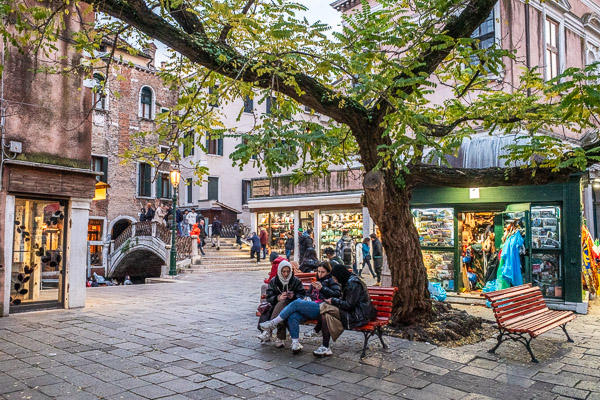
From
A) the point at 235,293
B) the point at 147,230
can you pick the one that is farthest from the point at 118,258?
the point at 235,293

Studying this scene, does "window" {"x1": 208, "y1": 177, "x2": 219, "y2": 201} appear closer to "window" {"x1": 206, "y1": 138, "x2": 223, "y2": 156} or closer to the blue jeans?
"window" {"x1": 206, "y1": 138, "x2": 223, "y2": 156}

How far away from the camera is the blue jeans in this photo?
6.64 m

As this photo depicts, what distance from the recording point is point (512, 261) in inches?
410

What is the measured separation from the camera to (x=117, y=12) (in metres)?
6.23

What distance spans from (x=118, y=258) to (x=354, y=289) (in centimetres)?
2355

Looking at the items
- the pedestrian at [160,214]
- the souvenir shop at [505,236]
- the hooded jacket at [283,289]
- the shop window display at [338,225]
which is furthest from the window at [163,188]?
the hooded jacket at [283,289]

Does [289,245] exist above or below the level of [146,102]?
below

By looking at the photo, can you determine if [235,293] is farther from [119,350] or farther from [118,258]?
[118,258]

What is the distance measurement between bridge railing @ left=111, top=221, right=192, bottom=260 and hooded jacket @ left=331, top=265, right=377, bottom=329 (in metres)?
16.5

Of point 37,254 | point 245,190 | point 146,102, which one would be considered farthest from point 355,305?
point 146,102

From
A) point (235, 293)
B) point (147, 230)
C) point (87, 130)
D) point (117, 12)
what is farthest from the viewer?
point (147, 230)

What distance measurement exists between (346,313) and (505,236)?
5.87 meters

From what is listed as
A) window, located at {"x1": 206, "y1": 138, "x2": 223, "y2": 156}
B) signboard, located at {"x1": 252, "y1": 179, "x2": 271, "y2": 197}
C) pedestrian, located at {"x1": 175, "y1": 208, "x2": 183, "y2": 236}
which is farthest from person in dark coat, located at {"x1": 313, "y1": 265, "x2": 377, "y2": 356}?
window, located at {"x1": 206, "y1": 138, "x2": 223, "y2": 156}

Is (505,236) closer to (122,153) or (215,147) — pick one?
(215,147)
